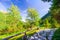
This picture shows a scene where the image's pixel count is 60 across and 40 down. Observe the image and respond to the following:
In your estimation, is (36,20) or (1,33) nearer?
(1,33)

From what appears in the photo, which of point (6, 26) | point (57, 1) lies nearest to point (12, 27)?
point (6, 26)

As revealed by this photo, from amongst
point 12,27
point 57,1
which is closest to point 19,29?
point 12,27

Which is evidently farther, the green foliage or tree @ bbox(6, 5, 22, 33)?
tree @ bbox(6, 5, 22, 33)

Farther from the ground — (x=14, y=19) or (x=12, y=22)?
(x=14, y=19)

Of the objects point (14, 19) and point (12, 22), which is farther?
point (14, 19)

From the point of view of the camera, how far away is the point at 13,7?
132 ft

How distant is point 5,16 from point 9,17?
2.54 metres

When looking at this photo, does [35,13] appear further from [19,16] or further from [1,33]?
[1,33]

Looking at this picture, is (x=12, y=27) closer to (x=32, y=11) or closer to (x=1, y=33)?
(x=1, y=33)

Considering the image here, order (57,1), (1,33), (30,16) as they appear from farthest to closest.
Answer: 1. (30,16)
2. (1,33)
3. (57,1)

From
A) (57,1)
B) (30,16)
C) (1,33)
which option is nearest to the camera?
(57,1)

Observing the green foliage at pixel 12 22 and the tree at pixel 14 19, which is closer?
the green foliage at pixel 12 22

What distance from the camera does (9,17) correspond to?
133ft

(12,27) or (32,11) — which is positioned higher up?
(32,11)
